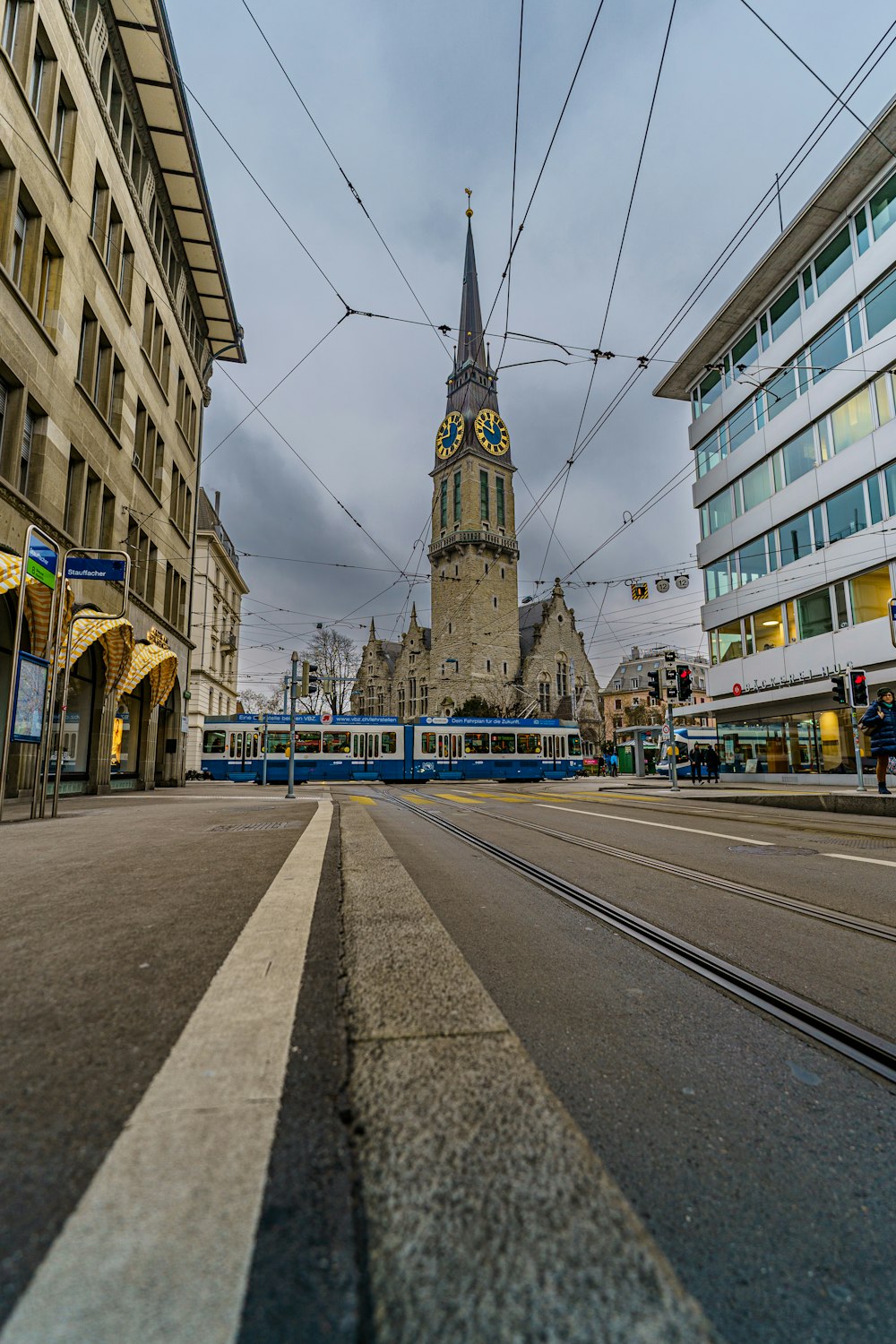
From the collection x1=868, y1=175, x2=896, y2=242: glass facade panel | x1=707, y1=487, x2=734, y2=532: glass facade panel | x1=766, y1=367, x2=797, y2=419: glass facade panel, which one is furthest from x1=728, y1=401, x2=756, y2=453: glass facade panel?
x1=868, y1=175, x2=896, y2=242: glass facade panel

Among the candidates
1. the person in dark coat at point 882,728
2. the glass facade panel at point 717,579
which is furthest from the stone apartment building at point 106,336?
the glass facade panel at point 717,579

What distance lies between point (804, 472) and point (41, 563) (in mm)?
26141

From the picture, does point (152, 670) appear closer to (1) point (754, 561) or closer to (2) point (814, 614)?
(2) point (814, 614)

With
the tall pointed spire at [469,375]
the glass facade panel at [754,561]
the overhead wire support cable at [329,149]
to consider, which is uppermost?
the tall pointed spire at [469,375]

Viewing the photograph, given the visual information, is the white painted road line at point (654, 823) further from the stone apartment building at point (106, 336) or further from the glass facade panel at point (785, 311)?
the glass facade panel at point (785, 311)

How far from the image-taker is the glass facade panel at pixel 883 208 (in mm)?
21469

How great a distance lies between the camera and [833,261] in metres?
24.2

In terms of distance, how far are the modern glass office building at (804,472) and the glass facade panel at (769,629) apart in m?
0.06

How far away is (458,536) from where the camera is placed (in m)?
67.9

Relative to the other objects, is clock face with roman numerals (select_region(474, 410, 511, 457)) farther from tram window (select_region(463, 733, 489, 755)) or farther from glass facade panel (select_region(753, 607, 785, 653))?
glass facade panel (select_region(753, 607, 785, 653))

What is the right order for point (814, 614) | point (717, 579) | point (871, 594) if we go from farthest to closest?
1. point (717, 579)
2. point (814, 614)
3. point (871, 594)

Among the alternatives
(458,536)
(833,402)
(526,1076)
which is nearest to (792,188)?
(833,402)

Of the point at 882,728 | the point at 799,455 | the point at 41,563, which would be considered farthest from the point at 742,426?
the point at 41,563

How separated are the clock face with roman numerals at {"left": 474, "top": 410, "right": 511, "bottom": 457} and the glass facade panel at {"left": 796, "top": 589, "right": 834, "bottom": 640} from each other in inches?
1991
